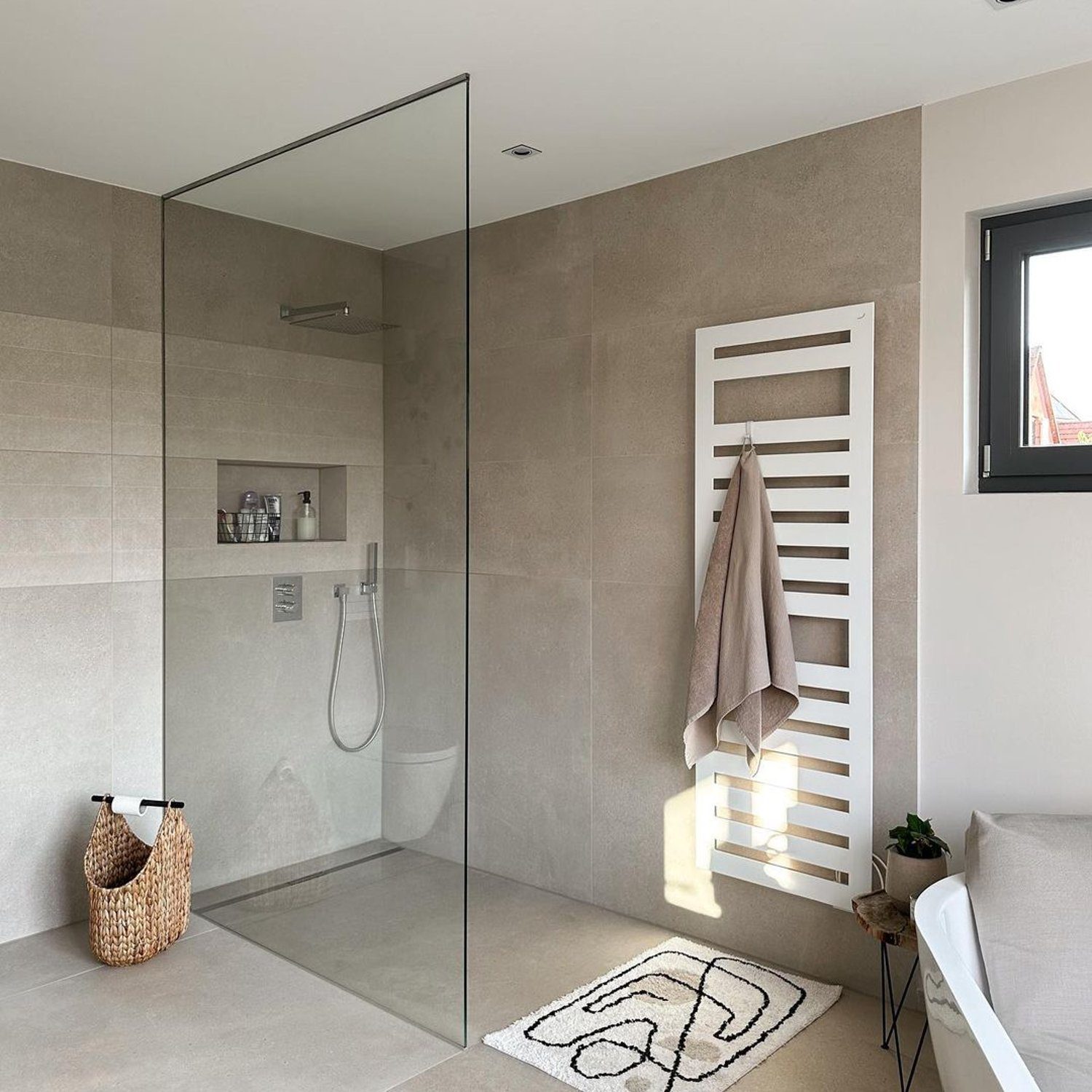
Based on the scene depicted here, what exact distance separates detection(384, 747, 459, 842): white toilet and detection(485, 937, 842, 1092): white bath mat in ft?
2.00

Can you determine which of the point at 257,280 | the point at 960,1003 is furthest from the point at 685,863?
the point at 257,280

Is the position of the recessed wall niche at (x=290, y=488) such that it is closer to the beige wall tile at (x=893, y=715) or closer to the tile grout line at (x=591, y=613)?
the tile grout line at (x=591, y=613)

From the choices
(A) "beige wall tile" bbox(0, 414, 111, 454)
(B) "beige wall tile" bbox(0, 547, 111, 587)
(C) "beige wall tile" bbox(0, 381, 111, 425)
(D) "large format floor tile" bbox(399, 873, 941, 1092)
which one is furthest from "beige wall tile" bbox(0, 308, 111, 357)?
(D) "large format floor tile" bbox(399, 873, 941, 1092)

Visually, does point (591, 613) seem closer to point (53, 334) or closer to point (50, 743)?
point (50, 743)

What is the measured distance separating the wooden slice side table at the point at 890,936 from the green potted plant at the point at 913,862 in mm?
44

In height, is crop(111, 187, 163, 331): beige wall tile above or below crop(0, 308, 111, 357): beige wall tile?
above

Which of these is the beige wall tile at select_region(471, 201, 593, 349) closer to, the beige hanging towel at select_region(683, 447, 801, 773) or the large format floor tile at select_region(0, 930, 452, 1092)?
the beige hanging towel at select_region(683, 447, 801, 773)

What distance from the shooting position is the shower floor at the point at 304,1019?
2506mm

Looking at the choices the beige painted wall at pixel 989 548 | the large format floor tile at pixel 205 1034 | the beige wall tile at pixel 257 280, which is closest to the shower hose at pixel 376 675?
the beige wall tile at pixel 257 280

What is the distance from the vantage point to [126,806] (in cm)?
320

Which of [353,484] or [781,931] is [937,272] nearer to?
[353,484]

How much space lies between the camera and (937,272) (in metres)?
2.72

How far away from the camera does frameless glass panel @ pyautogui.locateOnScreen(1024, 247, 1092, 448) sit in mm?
2559

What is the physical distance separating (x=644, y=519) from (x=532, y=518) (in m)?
0.51
